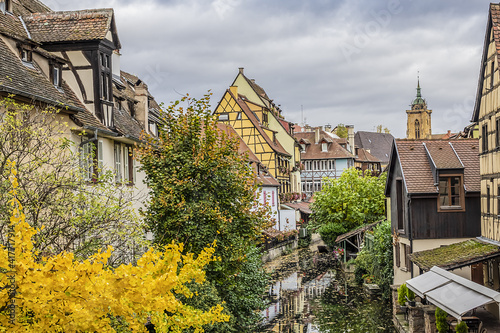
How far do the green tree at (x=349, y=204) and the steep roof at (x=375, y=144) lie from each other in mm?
63670

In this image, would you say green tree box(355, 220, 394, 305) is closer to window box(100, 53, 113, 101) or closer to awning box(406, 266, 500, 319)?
awning box(406, 266, 500, 319)

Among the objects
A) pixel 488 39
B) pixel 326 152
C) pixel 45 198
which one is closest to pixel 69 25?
pixel 45 198

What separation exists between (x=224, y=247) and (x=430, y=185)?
12853 mm

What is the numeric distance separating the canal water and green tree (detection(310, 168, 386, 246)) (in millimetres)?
3987

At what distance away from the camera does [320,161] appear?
8038 cm

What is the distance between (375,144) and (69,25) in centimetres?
9490

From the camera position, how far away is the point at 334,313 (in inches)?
993

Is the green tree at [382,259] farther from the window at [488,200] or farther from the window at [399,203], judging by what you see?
the window at [488,200]

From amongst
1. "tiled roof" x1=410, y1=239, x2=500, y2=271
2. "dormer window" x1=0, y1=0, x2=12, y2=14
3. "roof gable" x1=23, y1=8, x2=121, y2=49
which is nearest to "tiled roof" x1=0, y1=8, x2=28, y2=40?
"dormer window" x1=0, y1=0, x2=12, y2=14

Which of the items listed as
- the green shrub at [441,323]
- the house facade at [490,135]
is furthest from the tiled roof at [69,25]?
the green shrub at [441,323]

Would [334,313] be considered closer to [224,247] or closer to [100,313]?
Answer: [224,247]

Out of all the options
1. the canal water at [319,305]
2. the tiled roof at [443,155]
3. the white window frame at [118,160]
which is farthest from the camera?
the tiled roof at [443,155]

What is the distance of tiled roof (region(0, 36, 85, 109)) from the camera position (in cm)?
1251

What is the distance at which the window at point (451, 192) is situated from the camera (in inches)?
938
